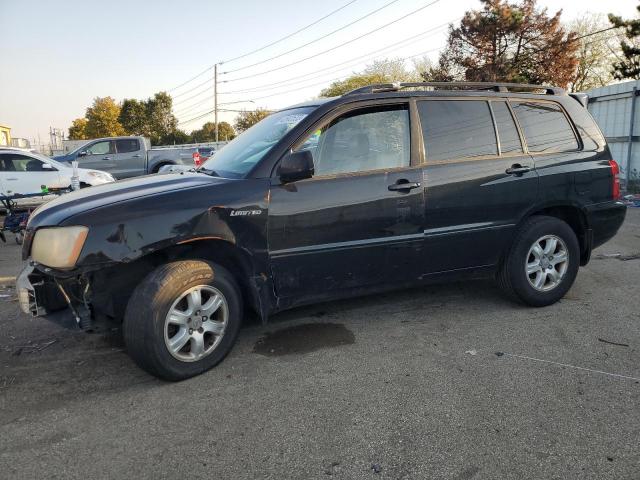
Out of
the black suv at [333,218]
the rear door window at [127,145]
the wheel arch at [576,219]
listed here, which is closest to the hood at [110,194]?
the black suv at [333,218]

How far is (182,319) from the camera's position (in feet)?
10.1

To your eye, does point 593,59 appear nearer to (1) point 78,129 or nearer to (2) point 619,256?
(2) point 619,256

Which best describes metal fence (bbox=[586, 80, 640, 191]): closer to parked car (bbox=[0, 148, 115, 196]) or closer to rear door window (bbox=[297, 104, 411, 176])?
rear door window (bbox=[297, 104, 411, 176])

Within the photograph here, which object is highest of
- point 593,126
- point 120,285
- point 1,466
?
point 593,126

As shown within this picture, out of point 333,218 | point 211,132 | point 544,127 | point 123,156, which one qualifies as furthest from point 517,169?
point 211,132

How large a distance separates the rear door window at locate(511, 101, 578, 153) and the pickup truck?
1356cm

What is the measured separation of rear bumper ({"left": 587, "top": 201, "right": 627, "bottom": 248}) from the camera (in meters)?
4.50

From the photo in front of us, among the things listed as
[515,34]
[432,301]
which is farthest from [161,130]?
[432,301]

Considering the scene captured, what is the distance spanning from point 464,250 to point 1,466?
335 cm

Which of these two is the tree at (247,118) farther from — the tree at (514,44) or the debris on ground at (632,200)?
the debris on ground at (632,200)

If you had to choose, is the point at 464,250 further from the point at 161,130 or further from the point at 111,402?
the point at 161,130

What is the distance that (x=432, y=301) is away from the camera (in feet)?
15.0

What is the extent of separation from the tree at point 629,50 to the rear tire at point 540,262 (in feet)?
75.8

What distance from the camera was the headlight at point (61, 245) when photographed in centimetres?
287
